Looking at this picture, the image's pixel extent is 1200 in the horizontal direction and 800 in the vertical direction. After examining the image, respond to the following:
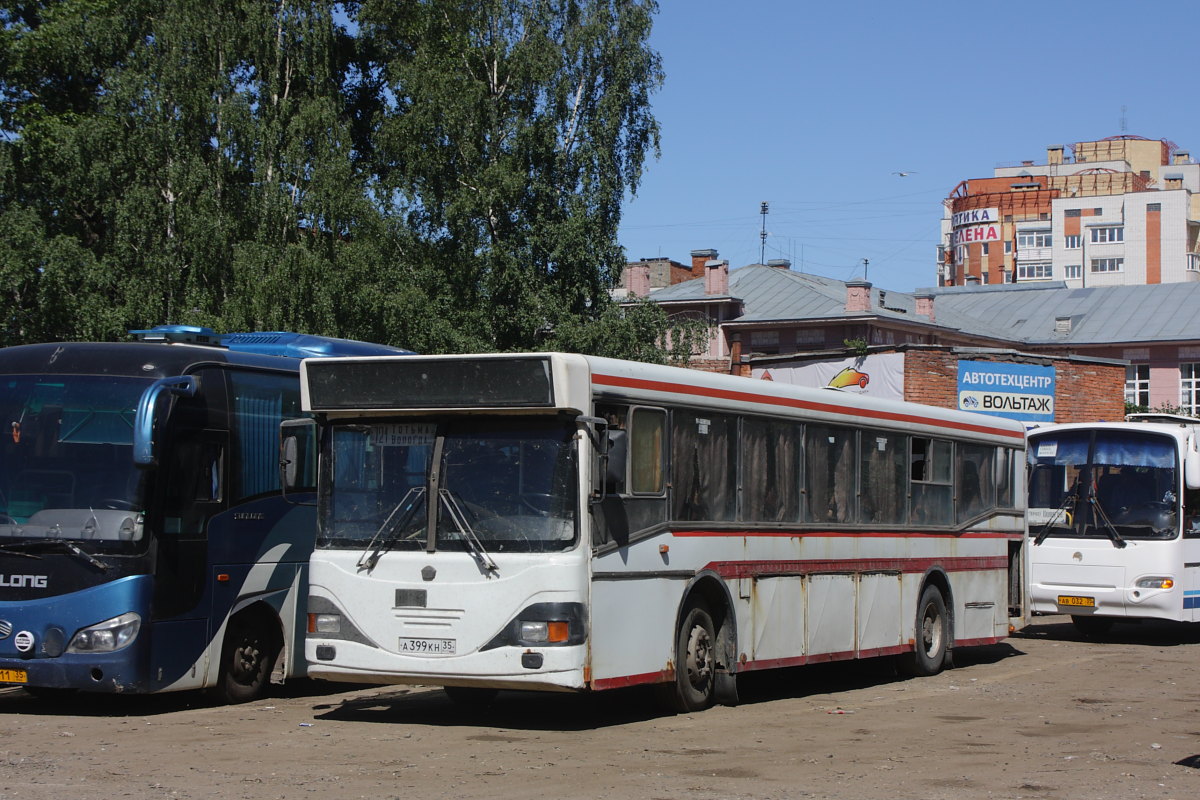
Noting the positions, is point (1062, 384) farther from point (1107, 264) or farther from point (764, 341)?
point (1107, 264)

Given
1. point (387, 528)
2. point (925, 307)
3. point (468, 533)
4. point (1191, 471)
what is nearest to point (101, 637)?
point (387, 528)

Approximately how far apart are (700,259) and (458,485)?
56.6 metres

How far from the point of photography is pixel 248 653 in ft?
42.7

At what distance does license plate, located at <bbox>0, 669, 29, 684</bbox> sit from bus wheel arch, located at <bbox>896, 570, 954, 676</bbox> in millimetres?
8750

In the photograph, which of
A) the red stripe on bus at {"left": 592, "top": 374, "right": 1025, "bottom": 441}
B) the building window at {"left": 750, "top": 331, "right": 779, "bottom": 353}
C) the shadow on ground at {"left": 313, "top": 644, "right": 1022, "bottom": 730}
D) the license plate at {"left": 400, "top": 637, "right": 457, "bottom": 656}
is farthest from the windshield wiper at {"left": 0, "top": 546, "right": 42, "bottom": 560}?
the building window at {"left": 750, "top": 331, "right": 779, "bottom": 353}

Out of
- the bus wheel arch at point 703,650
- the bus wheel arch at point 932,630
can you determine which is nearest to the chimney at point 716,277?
the bus wheel arch at point 932,630

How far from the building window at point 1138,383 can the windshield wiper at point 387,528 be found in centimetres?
6170

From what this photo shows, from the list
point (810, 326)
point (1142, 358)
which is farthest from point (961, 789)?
point (1142, 358)

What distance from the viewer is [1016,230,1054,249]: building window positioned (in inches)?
5054

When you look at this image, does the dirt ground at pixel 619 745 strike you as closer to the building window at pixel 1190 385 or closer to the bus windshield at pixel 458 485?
the bus windshield at pixel 458 485

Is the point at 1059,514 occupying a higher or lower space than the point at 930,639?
higher

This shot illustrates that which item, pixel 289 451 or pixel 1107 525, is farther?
pixel 1107 525

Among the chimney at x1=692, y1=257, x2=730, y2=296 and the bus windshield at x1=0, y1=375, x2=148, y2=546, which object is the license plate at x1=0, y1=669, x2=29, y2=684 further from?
the chimney at x1=692, y1=257, x2=730, y2=296

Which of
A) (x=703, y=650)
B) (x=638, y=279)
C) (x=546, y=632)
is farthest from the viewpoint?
(x=638, y=279)
